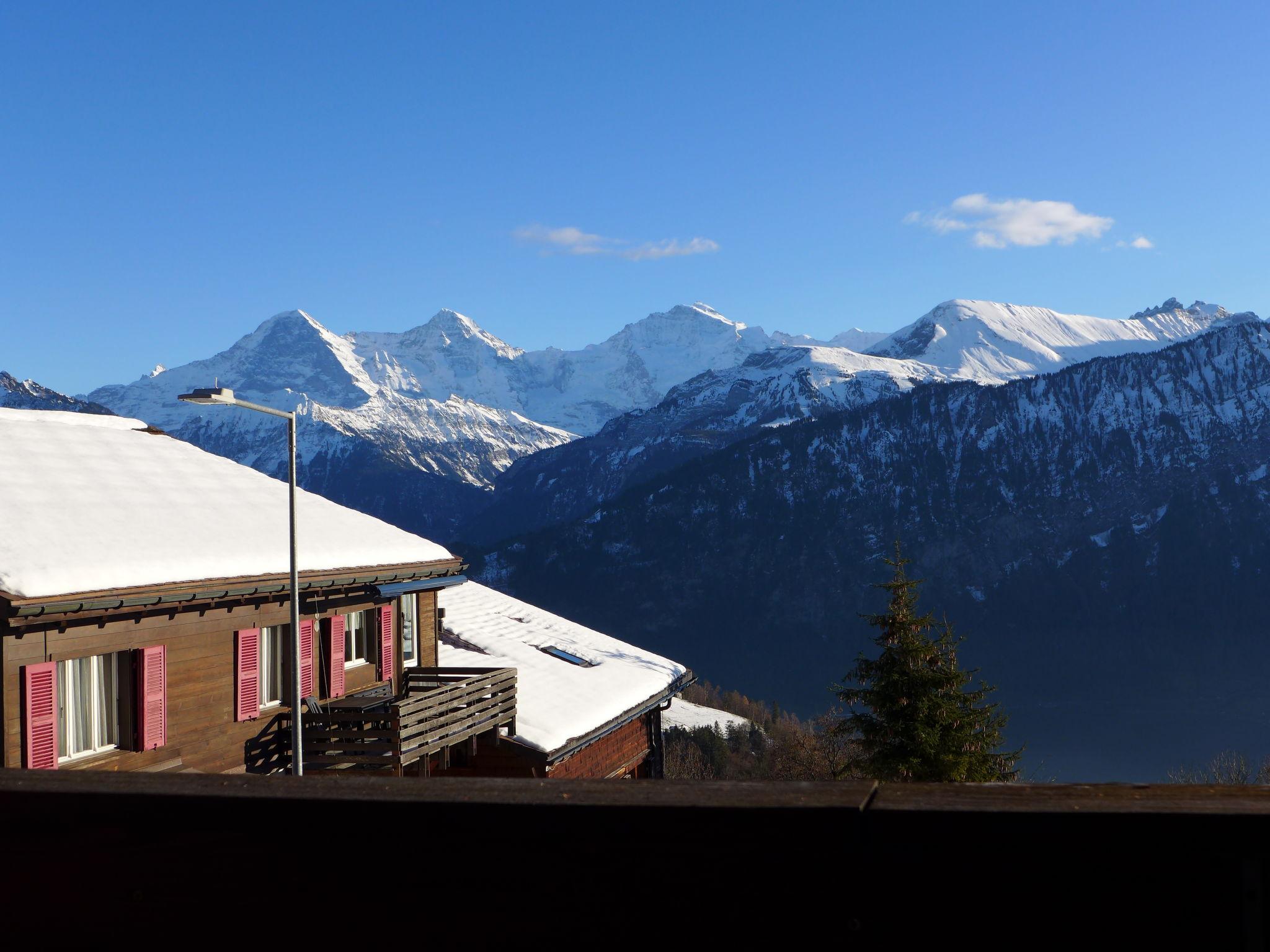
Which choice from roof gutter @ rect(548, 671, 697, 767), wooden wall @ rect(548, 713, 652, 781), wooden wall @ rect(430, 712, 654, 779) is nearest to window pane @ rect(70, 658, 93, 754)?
wooden wall @ rect(430, 712, 654, 779)

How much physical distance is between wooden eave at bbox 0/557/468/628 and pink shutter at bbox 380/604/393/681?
1.27 meters

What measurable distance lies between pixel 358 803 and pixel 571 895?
39 centimetres

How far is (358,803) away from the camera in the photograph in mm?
1840

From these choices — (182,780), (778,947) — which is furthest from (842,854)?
(182,780)

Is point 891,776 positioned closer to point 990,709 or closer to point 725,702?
point 990,709

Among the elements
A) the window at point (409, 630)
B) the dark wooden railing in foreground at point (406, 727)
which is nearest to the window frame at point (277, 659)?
A: the dark wooden railing in foreground at point (406, 727)

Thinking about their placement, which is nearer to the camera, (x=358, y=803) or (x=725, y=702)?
(x=358, y=803)

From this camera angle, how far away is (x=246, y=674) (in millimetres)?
18281

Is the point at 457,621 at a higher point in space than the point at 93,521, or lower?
lower

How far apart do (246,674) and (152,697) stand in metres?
2.19

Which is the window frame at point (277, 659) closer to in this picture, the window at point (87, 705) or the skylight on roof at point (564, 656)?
the window at point (87, 705)

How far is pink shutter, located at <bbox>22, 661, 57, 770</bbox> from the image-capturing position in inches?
562

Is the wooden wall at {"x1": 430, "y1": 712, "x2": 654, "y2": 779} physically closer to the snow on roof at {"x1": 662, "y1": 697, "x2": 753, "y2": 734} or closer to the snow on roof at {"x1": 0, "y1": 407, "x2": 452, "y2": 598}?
the snow on roof at {"x1": 0, "y1": 407, "x2": 452, "y2": 598}

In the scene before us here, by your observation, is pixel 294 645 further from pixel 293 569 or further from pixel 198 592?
pixel 198 592
